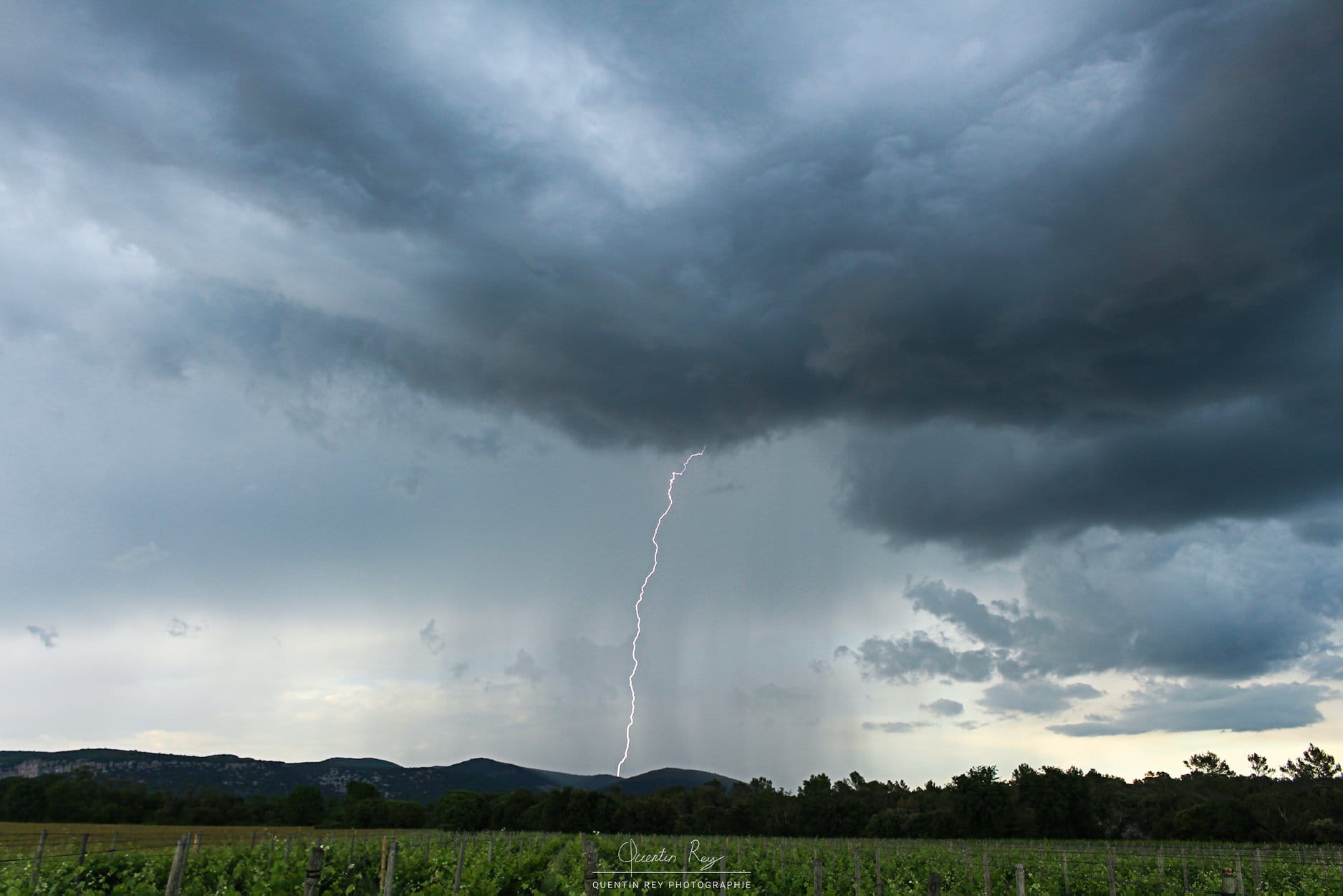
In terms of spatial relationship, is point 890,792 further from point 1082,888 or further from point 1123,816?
point 1082,888

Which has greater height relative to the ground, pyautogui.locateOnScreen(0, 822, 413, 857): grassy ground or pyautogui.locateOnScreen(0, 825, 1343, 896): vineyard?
pyautogui.locateOnScreen(0, 825, 1343, 896): vineyard

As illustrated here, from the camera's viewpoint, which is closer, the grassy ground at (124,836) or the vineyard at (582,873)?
the vineyard at (582,873)

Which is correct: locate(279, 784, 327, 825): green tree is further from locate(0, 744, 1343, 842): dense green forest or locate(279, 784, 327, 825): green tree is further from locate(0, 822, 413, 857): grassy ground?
locate(0, 822, 413, 857): grassy ground

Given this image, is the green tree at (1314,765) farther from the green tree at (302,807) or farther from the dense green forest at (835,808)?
the green tree at (302,807)

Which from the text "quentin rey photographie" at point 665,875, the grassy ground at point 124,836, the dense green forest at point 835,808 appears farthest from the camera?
the dense green forest at point 835,808

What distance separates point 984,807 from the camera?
237 feet

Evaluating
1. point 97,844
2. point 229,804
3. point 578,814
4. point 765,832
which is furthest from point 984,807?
point 229,804

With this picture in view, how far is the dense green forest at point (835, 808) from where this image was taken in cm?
6444

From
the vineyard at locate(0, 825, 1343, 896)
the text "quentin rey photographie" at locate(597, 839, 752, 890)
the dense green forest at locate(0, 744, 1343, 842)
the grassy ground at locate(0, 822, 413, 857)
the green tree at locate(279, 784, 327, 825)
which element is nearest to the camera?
the vineyard at locate(0, 825, 1343, 896)

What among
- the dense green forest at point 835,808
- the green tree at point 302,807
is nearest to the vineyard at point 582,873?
the dense green forest at point 835,808

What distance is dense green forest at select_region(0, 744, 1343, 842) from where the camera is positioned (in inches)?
2537

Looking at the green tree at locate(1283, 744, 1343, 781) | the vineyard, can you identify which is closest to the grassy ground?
the vineyard

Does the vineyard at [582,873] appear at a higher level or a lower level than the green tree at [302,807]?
higher

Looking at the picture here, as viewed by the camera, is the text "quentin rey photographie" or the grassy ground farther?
the grassy ground
